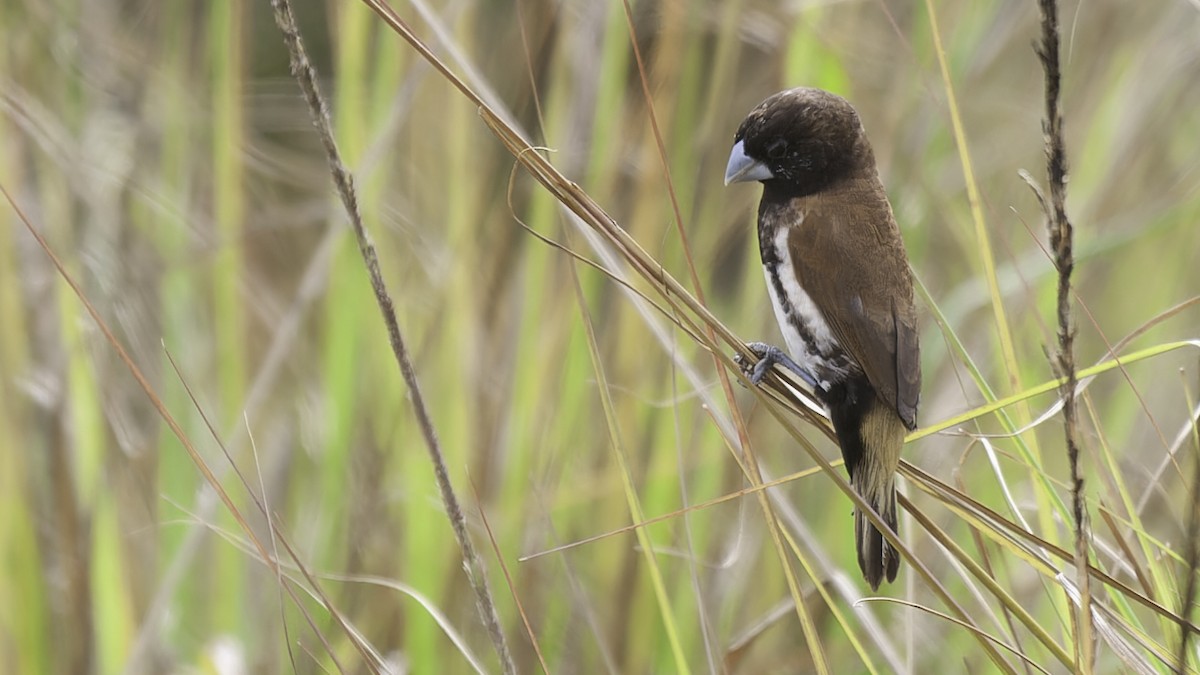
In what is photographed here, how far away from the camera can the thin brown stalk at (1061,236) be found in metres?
0.69

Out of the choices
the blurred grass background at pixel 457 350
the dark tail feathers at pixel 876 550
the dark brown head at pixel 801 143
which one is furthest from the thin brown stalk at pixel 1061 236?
the blurred grass background at pixel 457 350

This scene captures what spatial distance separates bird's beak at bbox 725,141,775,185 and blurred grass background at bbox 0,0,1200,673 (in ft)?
1.07

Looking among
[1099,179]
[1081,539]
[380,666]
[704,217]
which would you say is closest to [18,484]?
[380,666]

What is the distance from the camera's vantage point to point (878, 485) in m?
1.15

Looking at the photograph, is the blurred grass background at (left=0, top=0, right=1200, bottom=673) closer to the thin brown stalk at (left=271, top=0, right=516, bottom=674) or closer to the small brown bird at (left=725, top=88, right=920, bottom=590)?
the small brown bird at (left=725, top=88, right=920, bottom=590)

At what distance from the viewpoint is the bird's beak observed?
1331 mm

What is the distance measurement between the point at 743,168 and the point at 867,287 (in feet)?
0.62

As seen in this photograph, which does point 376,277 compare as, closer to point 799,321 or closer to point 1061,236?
point 1061,236

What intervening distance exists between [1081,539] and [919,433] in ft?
1.01

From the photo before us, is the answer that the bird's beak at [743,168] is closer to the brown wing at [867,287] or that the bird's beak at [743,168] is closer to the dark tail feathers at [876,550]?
the brown wing at [867,287]

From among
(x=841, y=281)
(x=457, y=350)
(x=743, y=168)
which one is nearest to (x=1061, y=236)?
(x=841, y=281)

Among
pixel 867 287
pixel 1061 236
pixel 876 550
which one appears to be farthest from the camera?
pixel 867 287

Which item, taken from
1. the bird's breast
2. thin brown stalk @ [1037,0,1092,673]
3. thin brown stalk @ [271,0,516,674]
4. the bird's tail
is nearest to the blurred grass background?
the bird's breast

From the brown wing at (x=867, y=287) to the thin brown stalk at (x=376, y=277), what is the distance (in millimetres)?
473
